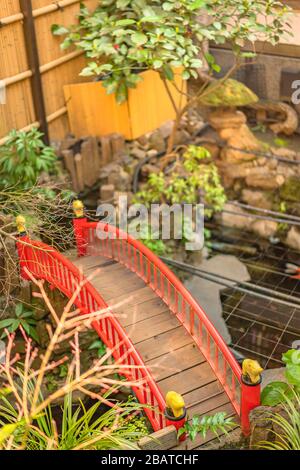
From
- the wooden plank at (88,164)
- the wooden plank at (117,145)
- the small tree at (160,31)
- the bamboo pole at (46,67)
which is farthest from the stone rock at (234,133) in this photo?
the bamboo pole at (46,67)

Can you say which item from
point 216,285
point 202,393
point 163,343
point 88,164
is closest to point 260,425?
point 202,393

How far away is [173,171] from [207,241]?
1426 millimetres

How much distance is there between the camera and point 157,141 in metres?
12.1

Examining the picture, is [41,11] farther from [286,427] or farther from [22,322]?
[286,427]

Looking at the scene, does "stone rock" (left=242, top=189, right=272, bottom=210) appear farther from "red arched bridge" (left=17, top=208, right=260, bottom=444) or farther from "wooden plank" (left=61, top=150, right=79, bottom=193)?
"red arched bridge" (left=17, top=208, right=260, bottom=444)

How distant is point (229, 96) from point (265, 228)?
8.38ft

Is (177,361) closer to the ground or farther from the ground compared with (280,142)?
closer to the ground

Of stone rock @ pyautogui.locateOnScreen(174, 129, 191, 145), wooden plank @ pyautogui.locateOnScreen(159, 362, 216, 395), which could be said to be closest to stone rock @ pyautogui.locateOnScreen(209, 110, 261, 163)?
stone rock @ pyautogui.locateOnScreen(174, 129, 191, 145)

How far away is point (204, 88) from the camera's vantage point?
11711mm

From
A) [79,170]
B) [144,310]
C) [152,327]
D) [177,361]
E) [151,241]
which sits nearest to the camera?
[177,361]

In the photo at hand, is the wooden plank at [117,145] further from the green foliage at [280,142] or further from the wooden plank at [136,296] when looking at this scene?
the wooden plank at [136,296]

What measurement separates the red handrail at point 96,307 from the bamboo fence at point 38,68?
2.35 metres

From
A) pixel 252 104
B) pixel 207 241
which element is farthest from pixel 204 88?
pixel 207 241
